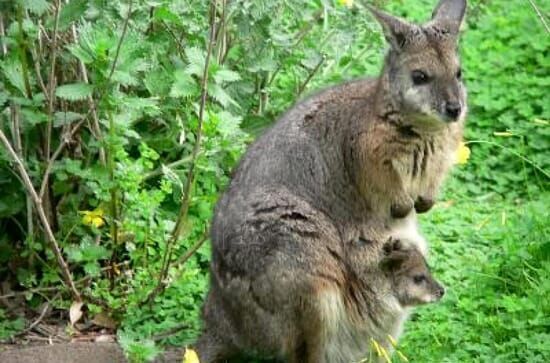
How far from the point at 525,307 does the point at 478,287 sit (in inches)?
22.2

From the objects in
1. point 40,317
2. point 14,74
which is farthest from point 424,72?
point 40,317

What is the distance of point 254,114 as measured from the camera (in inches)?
314

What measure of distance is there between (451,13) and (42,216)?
240cm

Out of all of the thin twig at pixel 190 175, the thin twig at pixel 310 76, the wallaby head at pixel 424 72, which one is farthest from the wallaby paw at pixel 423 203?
the thin twig at pixel 310 76

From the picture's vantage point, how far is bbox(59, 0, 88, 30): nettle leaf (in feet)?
21.1

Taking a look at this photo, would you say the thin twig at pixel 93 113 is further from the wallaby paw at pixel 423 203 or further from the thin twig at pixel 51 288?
the wallaby paw at pixel 423 203

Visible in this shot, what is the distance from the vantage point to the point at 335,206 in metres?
6.34

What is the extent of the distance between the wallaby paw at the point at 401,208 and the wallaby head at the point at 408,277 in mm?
137

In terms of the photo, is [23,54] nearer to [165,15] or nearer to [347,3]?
[165,15]

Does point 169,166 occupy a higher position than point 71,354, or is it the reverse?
point 169,166

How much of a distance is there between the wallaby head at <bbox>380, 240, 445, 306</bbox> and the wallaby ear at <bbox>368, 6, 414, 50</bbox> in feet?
3.31

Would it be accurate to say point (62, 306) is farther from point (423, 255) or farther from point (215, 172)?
point (423, 255)

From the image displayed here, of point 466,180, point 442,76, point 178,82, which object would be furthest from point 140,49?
point 466,180

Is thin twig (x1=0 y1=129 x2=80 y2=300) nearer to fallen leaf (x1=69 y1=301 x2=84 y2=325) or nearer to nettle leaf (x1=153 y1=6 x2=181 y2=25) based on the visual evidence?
fallen leaf (x1=69 y1=301 x2=84 y2=325)
